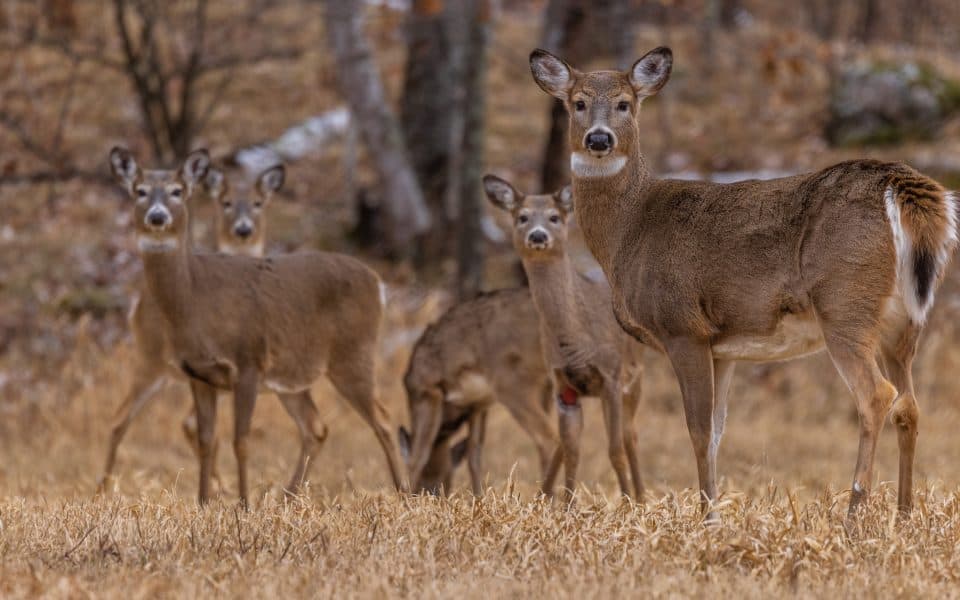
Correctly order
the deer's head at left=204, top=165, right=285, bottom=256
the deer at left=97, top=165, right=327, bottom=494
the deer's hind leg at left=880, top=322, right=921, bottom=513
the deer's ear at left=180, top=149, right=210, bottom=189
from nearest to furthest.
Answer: the deer's hind leg at left=880, top=322, right=921, bottom=513 → the deer's ear at left=180, top=149, right=210, bottom=189 → the deer at left=97, top=165, right=327, bottom=494 → the deer's head at left=204, top=165, right=285, bottom=256

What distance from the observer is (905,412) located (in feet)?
21.0

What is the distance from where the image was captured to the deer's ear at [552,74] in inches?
304

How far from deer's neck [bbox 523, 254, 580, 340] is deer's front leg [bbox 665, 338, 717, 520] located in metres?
2.25

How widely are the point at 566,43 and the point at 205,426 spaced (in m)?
6.83

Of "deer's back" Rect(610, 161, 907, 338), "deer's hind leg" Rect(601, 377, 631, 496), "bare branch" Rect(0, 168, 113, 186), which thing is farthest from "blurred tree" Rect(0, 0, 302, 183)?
"deer's back" Rect(610, 161, 907, 338)

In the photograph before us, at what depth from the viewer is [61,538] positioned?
5.93m

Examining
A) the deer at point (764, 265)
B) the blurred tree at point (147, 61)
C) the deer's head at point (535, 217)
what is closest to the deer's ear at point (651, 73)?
the deer at point (764, 265)

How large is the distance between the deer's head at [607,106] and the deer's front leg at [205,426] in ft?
10.1

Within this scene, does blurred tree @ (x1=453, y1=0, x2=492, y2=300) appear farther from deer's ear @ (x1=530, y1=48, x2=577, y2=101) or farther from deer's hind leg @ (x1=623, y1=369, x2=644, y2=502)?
deer's ear @ (x1=530, y1=48, x2=577, y2=101)

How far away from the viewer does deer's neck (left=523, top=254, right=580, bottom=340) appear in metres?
8.95

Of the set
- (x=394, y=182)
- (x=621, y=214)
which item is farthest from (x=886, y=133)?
(x=621, y=214)

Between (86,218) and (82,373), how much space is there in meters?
4.49

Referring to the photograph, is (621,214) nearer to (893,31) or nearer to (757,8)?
(893,31)

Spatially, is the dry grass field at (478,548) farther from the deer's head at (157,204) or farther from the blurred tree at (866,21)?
the blurred tree at (866,21)
